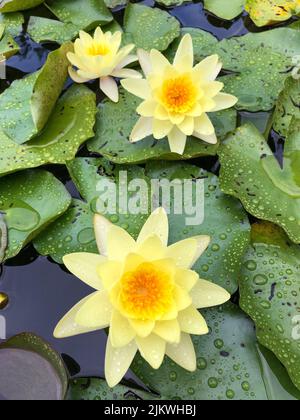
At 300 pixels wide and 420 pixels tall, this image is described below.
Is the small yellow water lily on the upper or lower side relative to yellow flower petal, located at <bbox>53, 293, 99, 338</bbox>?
upper

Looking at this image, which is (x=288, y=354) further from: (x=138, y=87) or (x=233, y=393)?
(x=138, y=87)

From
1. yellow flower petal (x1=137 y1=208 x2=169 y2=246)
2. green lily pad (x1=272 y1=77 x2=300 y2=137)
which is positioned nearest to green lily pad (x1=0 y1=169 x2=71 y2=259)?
yellow flower petal (x1=137 y1=208 x2=169 y2=246)

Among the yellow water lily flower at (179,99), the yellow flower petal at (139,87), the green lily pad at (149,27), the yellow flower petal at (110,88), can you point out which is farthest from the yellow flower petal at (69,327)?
the green lily pad at (149,27)

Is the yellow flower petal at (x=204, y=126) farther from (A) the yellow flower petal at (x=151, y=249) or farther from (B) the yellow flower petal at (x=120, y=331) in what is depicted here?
(B) the yellow flower petal at (x=120, y=331)

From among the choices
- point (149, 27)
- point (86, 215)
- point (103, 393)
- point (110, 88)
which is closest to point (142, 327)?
point (103, 393)

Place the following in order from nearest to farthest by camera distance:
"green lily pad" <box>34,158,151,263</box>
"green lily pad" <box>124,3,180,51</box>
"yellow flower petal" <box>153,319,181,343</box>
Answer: "yellow flower petal" <box>153,319,181,343</box> < "green lily pad" <box>34,158,151,263</box> < "green lily pad" <box>124,3,180,51</box>

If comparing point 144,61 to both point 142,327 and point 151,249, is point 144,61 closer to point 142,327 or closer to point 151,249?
point 151,249

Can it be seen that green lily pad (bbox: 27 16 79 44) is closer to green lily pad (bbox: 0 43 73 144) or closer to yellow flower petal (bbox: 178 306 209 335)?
green lily pad (bbox: 0 43 73 144)
